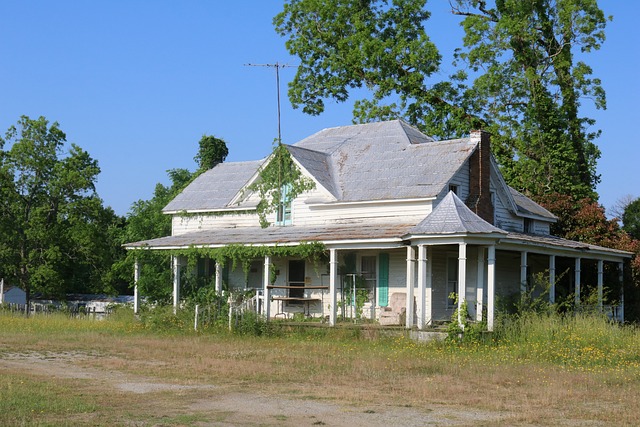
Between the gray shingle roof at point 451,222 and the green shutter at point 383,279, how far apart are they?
3498mm

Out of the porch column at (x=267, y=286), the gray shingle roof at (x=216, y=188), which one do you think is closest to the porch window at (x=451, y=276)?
the porch column at (x=267, y=286)

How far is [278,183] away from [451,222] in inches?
360

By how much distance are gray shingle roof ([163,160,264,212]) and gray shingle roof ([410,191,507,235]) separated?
11016mm

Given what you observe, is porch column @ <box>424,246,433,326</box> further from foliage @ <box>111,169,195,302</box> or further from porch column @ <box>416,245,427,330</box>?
foliage @ <box>111,169,195,302</box>

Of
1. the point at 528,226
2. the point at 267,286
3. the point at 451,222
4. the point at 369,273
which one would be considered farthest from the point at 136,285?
the point at 528,226

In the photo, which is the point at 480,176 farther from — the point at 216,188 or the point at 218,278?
the point at 216,188

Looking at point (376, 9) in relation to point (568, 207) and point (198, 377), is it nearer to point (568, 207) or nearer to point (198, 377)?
point (568, 207)

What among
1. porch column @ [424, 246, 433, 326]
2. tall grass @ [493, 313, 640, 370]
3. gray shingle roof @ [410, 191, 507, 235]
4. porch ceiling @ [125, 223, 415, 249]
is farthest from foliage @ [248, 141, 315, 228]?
tall grass @ [493, 313, 640, 370]

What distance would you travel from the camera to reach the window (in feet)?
105

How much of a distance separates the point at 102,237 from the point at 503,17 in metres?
22.9

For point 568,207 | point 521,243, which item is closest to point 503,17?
point 568,207

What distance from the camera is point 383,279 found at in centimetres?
2920

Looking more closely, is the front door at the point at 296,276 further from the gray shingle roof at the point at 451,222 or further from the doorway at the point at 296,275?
the gray shingle roof at the point at 451,222

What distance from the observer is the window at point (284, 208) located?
3212cm
